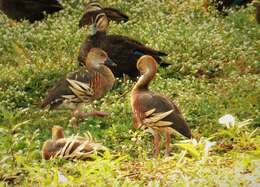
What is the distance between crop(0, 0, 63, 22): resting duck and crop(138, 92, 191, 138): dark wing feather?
745 centimetres

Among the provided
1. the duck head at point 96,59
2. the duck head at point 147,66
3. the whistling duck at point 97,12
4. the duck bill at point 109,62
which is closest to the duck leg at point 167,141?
the duck head at point 147,66

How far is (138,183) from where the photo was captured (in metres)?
6.62

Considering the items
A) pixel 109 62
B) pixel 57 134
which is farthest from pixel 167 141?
pixel 109 62

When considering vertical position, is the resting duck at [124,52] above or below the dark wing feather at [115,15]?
below

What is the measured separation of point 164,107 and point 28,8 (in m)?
7.94

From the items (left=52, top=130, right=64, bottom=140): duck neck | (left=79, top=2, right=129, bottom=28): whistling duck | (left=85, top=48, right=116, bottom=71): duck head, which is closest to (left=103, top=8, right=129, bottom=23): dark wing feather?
(left=79, top=2, right=129, bottom=28): whistling duck

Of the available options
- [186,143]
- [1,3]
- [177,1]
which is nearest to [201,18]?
[177,1]

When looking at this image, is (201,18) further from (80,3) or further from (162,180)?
(162,180)

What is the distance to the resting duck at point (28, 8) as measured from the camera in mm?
17438

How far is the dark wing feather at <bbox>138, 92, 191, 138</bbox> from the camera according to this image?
9805mm

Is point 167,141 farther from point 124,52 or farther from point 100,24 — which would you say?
point 100,24

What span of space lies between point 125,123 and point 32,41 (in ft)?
16.0

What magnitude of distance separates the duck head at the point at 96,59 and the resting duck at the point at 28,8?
4616 mm

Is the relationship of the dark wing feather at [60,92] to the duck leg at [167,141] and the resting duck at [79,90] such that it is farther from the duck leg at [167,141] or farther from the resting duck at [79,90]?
the duck leg at [167,141]
